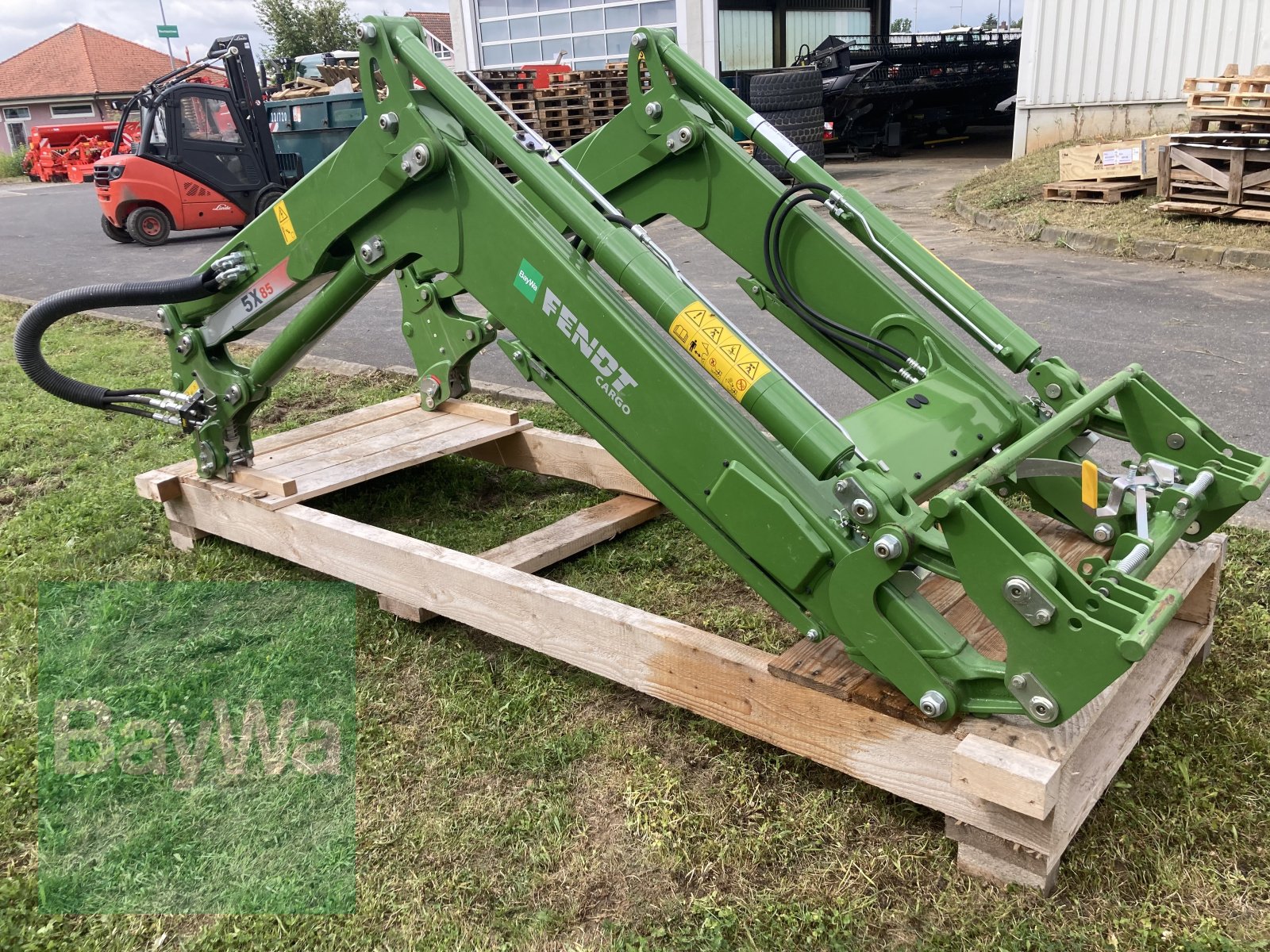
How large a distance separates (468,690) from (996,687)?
1.64 meters

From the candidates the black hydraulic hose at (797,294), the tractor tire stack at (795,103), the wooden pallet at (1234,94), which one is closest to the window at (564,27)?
the tractor tire stack at (795,103)

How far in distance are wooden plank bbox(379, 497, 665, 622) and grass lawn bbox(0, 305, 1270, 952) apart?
0.39ft

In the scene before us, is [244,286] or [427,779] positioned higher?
[244,286]

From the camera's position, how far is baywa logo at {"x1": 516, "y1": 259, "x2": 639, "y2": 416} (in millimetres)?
2689

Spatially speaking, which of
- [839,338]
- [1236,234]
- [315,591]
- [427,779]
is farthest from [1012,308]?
[427,779]

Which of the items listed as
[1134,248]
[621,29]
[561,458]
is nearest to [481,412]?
[561,458]

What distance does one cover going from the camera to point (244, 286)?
12.2 ft

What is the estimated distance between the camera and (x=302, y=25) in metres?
51.7

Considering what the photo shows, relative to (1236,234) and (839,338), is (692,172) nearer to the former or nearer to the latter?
(839,338)

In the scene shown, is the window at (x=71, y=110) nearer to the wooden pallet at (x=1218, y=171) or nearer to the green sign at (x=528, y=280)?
the wooden pallet at (x=1218, y=171)

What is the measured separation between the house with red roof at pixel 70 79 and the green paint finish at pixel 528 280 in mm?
58816

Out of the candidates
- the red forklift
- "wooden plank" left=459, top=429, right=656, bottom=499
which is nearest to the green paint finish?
"wooden plank" left=459, top=429, right=656, bottom=499

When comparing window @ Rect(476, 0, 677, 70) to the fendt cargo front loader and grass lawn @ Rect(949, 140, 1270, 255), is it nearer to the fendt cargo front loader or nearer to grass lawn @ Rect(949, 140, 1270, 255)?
grass lawn @ Rect(949, 140, 1270, 255)

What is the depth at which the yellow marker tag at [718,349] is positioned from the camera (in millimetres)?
2545
